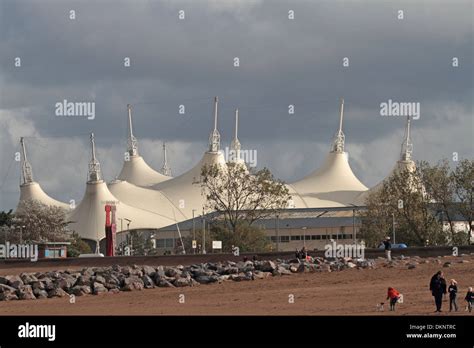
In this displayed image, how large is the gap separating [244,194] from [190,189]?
43418 mm

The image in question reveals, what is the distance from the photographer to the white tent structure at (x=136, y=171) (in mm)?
A: 142125

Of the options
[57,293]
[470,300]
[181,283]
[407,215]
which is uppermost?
[407,215]

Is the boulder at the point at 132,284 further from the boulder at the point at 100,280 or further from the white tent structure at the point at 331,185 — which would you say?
the white tent structure at the point at 331,185

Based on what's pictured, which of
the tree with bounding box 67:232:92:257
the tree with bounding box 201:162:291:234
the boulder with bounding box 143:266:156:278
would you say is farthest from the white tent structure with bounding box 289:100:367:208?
the boulder with bounding box 143:266:156:278

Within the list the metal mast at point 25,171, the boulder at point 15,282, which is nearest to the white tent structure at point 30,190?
the metal mast at point 25,171

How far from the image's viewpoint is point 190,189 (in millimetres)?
126438

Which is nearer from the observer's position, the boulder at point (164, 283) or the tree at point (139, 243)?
the boulder at point (164, 283)

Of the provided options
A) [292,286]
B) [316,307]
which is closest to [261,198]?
[292,286]

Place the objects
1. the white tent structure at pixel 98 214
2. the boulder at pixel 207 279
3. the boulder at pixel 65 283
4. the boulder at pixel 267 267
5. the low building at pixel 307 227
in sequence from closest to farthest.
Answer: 1. the boulder at pixel 207 279
2. the boulder at pixel 65 283
3. the boulder at pixel 267 267
4. the low building at pixel 307 227
5. the white tent structure at pixel 98 214

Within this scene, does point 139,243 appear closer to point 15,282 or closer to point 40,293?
point 15,282

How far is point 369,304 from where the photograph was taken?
115ft

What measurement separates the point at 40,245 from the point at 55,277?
3665 centimetres

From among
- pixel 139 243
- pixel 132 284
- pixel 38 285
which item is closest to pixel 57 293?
pixel 38 285

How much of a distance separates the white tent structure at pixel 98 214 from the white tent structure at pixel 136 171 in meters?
17.6
